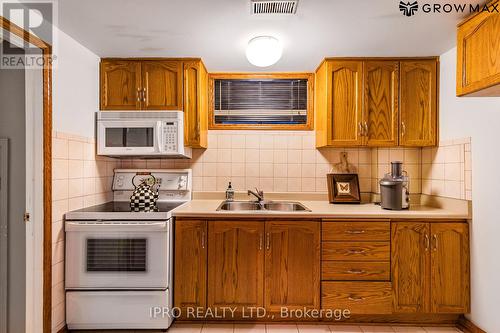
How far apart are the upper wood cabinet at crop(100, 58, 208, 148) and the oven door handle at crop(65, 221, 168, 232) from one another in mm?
817

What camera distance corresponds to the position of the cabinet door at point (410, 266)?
2.44 meters

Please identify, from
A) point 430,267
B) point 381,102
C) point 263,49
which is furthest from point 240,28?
point 430,267

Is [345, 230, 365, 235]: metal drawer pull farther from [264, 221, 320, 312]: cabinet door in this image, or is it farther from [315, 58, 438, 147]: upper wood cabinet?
[315, 58, 438, 147]: upper wood cabinet

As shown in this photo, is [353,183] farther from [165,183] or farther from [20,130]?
[20,130]

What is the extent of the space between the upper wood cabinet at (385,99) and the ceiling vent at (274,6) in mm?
970

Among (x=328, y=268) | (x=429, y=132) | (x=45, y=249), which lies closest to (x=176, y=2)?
(x=45, y=249)

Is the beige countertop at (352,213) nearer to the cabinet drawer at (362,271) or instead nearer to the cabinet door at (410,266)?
the cabinet door at (410,266)

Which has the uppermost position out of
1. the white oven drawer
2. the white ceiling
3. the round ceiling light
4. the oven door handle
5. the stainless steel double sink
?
the white ceiling

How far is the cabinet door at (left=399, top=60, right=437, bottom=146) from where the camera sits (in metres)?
2.77

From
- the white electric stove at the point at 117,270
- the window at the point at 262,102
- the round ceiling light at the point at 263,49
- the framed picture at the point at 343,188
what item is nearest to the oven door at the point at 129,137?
the white electric stove at the point at 117,270

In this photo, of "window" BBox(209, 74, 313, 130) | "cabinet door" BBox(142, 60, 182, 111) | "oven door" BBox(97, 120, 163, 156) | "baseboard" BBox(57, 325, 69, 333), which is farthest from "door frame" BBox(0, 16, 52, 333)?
"window" BBox(209, 74, 313, 130)

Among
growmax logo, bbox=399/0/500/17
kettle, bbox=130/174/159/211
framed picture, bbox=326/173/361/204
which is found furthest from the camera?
framed picture, bbox=326/173/361/204

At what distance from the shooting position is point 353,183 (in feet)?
10.0

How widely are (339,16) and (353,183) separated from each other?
155 cm
